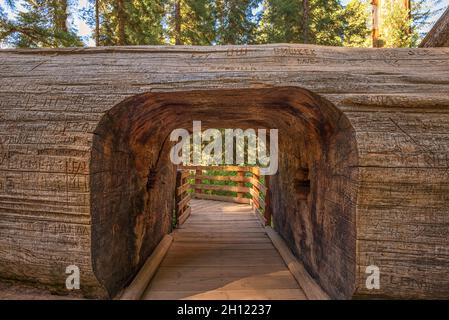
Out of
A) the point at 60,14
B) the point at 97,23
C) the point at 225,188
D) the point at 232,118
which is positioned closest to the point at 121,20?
the point at 97,23

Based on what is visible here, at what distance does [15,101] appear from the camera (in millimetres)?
2195

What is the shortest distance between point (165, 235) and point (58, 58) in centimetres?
304

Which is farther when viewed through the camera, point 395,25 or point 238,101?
point 395,25

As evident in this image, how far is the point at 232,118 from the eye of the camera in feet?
12.0

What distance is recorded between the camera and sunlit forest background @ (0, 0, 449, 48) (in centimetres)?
681

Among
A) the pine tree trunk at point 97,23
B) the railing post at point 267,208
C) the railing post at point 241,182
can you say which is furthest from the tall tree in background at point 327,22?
the pine tree trunk at point 97,23

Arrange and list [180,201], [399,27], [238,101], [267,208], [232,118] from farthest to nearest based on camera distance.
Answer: [399,27] < [180,201] < [267,208] < [232,118] < [238,101]

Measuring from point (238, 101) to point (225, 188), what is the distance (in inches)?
265

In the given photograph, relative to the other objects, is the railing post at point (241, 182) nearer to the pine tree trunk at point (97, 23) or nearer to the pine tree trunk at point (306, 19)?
the pine tree trunk at point (306, 19)

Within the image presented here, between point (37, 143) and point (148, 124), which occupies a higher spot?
point (148, 124)

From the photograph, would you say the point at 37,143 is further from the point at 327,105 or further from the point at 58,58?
the point at 327,105

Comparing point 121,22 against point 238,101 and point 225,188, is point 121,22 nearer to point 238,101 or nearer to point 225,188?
point 225,188

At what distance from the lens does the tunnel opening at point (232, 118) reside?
2078 millimetres

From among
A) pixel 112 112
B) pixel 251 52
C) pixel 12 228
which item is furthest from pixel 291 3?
pixel 12 228
